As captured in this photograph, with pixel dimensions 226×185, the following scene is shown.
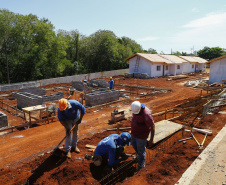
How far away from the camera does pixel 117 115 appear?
30.3 feet

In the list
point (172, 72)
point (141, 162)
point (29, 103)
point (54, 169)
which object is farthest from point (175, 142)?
point (172, 72)

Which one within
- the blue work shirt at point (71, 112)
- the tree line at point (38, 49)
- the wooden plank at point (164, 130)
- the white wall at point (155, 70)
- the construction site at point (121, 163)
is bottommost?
the construction site at point (121, 163)

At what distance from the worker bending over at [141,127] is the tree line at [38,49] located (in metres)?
23.3

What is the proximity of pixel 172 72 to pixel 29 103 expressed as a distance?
27.9 metres

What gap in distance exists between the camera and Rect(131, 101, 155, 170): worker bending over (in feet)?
13.4

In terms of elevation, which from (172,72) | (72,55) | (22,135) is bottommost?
(22,135)

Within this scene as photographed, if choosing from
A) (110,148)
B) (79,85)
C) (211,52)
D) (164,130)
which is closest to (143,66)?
→ (79,85)

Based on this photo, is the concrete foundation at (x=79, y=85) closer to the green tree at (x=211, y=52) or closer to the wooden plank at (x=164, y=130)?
the wooden plank at (x=164, y=130)

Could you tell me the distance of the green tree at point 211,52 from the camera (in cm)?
5472

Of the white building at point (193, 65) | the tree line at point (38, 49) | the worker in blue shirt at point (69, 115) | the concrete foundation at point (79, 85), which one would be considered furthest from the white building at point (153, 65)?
the worker in blue shirt at point (69, 115)

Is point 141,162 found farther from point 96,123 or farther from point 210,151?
point 96,123

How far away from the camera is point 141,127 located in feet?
13.9

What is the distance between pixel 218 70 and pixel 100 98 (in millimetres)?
17746

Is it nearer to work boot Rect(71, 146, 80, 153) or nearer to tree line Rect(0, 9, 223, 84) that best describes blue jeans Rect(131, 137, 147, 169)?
work boot Rect(71, 146, 80, 153)
